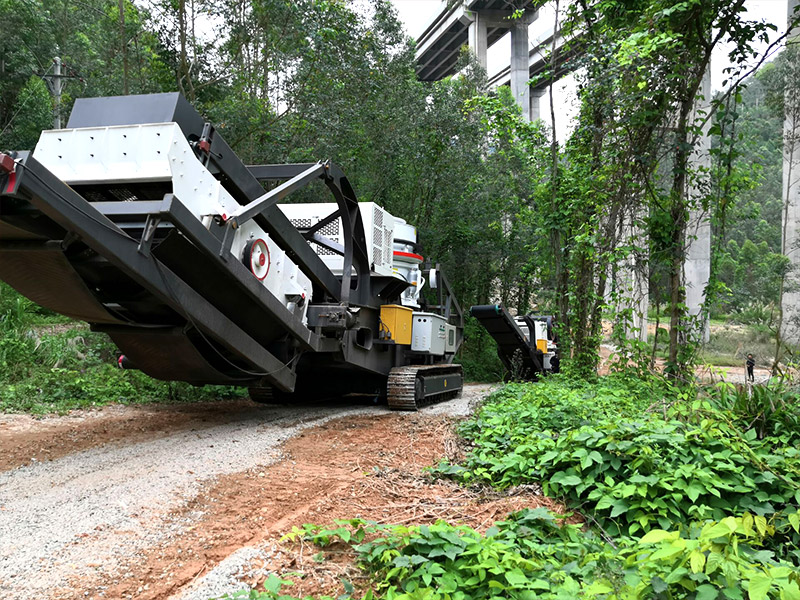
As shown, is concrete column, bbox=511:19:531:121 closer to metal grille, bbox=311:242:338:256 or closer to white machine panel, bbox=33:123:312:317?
metal grille, bbox=311:242:338:256

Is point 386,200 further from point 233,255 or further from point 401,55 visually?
point 233,255

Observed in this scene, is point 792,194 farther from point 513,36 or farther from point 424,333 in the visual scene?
point 424,333

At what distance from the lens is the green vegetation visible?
8.61 meters

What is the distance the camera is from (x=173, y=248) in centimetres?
560

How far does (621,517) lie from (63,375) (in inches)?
319

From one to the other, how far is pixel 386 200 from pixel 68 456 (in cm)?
1381

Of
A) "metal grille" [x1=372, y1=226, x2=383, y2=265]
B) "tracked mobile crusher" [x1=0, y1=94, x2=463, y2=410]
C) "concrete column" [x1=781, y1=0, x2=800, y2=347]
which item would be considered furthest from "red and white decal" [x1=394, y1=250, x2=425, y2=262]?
"concrete column" [x1=781, y1=0, x2=800, y2=347]

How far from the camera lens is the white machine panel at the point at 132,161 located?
5.39m

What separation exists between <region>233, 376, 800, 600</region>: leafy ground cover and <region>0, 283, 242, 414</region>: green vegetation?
5.02m

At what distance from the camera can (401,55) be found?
1981cm

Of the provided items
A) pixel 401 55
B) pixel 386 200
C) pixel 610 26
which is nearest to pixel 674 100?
pixel 610 26

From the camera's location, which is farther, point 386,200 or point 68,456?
point 386,200

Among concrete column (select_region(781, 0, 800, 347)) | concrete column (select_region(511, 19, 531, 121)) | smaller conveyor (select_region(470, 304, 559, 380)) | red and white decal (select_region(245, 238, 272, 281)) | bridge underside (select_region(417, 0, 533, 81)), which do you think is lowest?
smaller conveyor (select_region(470, 304, 559, 380))

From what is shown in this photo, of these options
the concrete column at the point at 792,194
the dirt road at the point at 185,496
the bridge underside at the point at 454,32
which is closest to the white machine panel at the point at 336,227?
the dirt road at the point at 185,496
